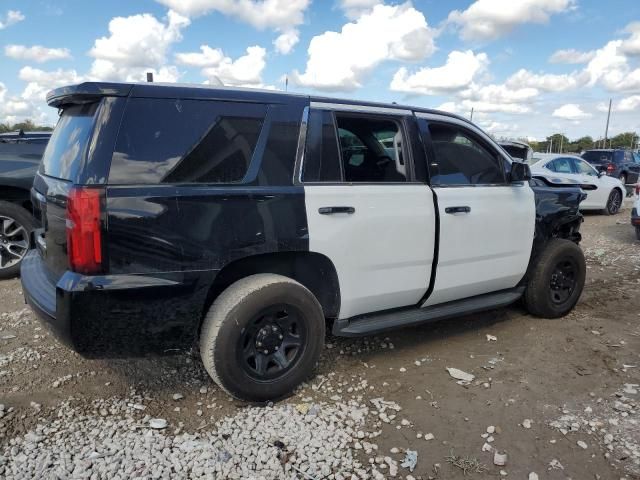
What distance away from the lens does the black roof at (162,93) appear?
2709mm

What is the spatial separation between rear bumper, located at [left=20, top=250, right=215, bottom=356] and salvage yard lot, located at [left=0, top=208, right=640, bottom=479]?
516 millimetres

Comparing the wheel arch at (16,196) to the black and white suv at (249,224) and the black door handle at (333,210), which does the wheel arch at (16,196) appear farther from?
the black door handle at (333,210)

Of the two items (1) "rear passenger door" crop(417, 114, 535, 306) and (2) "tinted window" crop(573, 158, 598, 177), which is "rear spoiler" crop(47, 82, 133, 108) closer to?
(1) "rear passenger door" crop(417, 114, 535, 306)

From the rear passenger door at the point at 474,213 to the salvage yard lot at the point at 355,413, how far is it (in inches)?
23.1

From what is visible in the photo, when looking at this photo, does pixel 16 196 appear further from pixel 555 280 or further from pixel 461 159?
pixel 555 280

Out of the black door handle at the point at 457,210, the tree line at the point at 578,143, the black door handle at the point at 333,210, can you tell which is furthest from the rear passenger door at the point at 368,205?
the tree line at the point at 578,143

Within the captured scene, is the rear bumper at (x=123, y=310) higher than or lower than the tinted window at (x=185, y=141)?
lower

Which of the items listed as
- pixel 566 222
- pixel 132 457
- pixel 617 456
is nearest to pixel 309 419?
pixel 132 457

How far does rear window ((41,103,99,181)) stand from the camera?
2730 mm

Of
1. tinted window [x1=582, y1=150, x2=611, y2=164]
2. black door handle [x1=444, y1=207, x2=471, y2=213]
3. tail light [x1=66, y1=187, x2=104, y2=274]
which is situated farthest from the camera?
tinted window [x1=582, y1=150, x2=611, y2=164]

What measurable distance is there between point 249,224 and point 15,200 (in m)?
4.12

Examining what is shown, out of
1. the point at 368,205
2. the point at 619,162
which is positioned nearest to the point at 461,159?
the point at 368,205

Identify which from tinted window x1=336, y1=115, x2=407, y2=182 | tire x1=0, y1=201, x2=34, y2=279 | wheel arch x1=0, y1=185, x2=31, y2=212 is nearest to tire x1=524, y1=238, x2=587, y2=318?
tinted window x1=336, y1=115, x2=407, y2=182

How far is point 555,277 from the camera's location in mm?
4746
